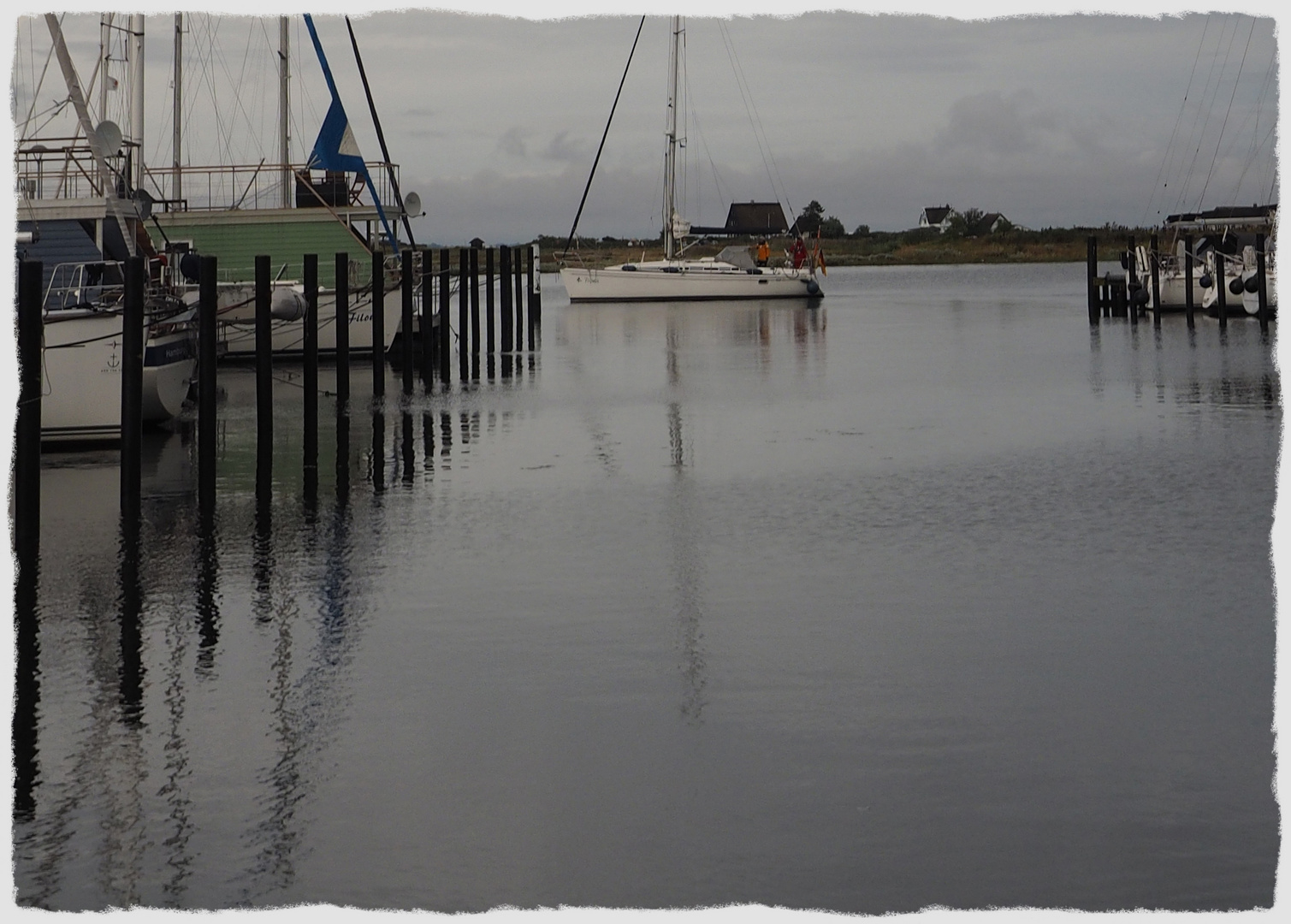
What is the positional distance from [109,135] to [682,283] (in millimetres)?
53226

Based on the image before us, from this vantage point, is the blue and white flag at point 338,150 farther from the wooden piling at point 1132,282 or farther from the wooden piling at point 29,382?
the wooden piling at point 29,382

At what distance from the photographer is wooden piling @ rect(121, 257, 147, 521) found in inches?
627

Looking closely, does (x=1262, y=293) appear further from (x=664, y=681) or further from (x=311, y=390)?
(x=664, y=681)

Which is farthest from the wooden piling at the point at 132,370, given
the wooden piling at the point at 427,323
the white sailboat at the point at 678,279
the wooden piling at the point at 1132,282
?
the white sailboat at the point at 678,279

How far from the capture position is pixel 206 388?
18047mm

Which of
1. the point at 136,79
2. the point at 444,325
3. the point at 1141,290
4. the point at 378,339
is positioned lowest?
the point at 378,339

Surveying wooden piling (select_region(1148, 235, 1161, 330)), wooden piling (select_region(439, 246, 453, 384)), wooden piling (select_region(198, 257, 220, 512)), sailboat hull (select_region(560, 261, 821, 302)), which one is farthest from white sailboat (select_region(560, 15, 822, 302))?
wooden piling (select_region(198, 257, 220, 512))

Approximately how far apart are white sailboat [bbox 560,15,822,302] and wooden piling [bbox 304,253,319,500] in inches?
1915

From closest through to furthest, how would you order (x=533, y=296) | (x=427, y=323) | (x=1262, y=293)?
(x=427, y=323)
(x=1262, y=293)
(x=533, y=296)

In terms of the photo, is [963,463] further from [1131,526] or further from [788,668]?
[788,668]

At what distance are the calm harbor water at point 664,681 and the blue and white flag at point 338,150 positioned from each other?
16.9 meters

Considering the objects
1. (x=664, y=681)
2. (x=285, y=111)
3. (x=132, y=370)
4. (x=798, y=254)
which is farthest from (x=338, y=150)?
(x=798, y=254)

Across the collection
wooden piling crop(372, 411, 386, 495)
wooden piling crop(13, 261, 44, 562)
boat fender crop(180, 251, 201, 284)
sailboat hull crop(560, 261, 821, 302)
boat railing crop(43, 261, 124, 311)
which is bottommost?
wooden piling crop(372, 411, 386, 495)

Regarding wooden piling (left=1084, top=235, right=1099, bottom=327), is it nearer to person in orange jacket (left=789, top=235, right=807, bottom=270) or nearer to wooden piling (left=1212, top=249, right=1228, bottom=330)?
wooden piling (left=1212, top=249, right=1228, bottom=330)
